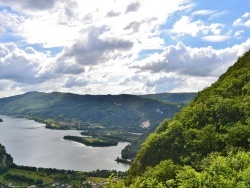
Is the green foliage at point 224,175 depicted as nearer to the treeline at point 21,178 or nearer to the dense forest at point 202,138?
the dense forest at point 202,138

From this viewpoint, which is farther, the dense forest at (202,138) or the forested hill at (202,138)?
the forested hill at (202,138)

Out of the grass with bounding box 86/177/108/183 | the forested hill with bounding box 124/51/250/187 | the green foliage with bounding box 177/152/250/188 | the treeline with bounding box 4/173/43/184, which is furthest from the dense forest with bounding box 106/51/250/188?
the treeline with bounding box 4/173/43/184

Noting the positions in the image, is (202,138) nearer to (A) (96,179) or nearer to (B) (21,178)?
(A) (96,179)

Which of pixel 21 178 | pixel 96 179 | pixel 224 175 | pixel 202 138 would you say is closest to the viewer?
pixel 224 175

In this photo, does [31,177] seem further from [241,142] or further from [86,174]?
[241,142]

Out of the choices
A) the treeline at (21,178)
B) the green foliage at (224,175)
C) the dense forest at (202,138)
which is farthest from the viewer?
the treeline at (21,178)

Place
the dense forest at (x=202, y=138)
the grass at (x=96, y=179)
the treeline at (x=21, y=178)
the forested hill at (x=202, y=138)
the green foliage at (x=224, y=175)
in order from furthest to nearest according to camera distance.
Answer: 1. the treeline at (x=21, y=178)
2. the grass at (x=96, y=179)
3. the forested hill at (x=202, y=138)
4. the dense forest at (x=202, y=138)
5. the green foliage at (x=224, y=175)

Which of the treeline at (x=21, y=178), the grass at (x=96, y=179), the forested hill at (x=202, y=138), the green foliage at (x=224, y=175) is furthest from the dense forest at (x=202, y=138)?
the treeline at (x=21, y=178)

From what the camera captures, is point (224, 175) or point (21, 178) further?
point (21, 178)

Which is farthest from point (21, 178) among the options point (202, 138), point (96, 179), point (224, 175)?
point (224, 175)

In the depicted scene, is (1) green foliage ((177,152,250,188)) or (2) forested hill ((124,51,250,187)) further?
(2) forested hill ((124,51,250,187))

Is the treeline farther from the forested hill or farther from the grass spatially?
the forested hill
